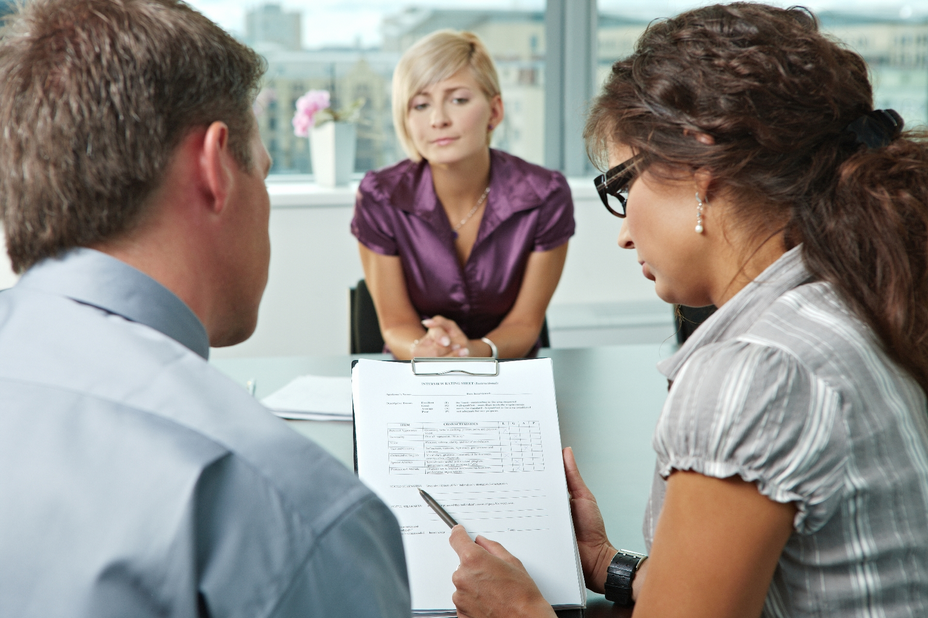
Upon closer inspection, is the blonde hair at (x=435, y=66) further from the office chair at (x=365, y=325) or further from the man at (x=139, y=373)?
the man at (x=139, y=373)

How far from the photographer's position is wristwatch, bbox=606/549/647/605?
3.04 feet

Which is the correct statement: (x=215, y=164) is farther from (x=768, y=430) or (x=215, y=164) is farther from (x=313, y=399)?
(x=313, y=399)

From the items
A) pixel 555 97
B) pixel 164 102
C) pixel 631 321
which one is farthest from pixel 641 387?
pixel 555 97

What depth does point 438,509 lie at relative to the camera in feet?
3.13

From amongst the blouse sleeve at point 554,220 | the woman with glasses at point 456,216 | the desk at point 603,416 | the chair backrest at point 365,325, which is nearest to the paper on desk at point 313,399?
the desk at point 603,416

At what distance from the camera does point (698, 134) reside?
871mm

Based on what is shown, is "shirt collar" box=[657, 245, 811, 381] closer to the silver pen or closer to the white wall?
the silver pen

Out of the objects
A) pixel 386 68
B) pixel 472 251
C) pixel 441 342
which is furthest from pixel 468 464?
pixel 386 68

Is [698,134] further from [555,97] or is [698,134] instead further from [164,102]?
[555,97]

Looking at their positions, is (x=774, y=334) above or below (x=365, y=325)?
above

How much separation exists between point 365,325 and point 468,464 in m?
1.27

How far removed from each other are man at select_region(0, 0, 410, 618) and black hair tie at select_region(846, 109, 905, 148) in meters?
0.65

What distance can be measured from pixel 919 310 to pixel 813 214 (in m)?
0.14

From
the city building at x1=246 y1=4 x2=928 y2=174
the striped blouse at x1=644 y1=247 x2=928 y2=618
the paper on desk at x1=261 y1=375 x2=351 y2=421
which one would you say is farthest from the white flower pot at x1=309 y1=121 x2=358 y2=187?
the striped blouse at x1=644 y1=247 x2=928 y2=618
